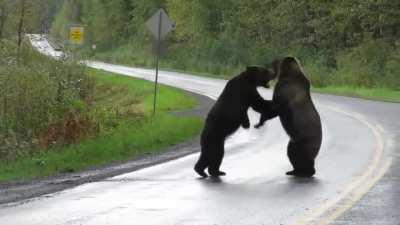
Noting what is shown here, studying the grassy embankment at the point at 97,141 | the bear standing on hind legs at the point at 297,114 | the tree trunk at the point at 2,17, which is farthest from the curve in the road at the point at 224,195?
the tree trunk at the point at 2,17

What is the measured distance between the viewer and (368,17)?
47.7 meters

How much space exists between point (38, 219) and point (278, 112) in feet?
13.0

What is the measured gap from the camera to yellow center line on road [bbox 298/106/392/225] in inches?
329

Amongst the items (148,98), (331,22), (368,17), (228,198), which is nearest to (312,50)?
(331,22)

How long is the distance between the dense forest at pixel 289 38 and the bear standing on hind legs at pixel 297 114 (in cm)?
2674

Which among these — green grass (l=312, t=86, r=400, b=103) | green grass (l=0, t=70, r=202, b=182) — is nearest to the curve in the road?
green grass (l=0, t=70, r=202, b=182)

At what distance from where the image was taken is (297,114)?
11008mm

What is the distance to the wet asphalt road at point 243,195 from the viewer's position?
8.54 meters

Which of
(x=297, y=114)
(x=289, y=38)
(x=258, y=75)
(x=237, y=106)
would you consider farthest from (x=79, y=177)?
(x=289, y=38)

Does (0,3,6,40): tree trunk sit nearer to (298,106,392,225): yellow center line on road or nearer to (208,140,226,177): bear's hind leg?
(298,106,392,225): yellow center line on road

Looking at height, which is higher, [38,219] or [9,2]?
[9,2]

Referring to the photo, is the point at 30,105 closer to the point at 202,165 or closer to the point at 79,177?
the point at 79,177

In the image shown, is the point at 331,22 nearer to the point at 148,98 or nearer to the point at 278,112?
the point at 148,98

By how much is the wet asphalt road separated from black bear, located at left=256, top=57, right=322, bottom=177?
42cm
